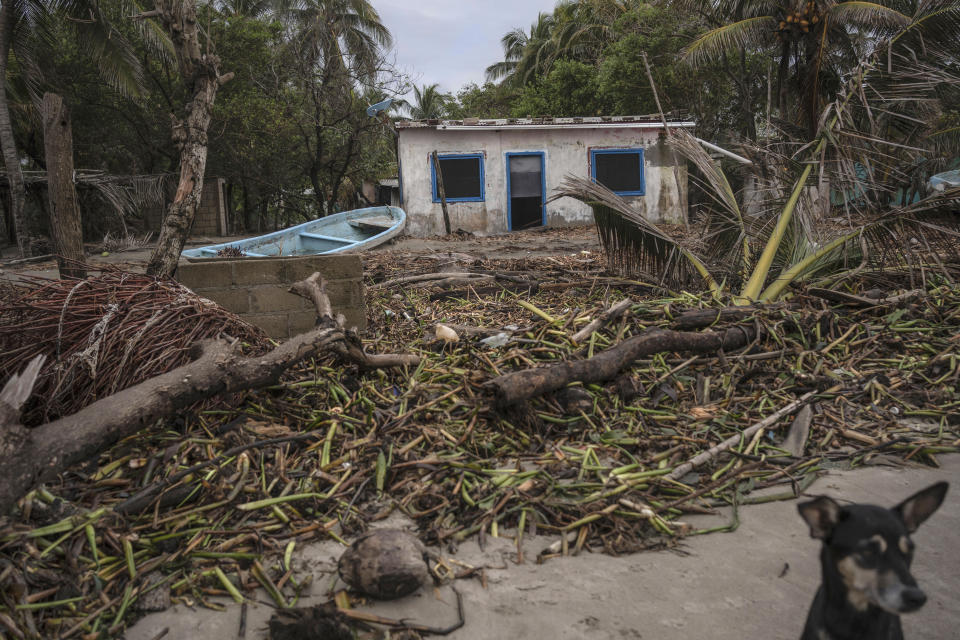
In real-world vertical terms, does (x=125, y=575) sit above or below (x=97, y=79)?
below

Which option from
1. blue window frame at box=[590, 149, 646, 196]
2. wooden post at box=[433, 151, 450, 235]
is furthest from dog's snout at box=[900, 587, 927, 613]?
blue window frame at box=[590, 149, 646, 196]

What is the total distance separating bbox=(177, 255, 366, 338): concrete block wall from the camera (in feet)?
14.3

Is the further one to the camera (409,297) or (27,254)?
(27,254)

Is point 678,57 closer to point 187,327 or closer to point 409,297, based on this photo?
point 409,297

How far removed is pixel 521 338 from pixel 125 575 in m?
2.54

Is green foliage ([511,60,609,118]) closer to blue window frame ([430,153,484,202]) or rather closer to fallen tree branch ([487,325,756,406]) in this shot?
blue window frame ([430,153,484,202])

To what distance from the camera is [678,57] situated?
51.7ft

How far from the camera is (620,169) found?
17938 millimetres

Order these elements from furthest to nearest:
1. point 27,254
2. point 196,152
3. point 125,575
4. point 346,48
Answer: point 346,48 → point 27,254 → point 196,152 → point 125,575

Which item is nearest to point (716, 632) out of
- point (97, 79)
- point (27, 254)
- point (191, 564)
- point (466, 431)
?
point (466, 431)

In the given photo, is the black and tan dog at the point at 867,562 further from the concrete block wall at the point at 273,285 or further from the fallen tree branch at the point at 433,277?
the fallen tree branch at the point at 433,277

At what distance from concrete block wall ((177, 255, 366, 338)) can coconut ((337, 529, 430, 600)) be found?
8.79 feet

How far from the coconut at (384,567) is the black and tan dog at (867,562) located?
1207mm

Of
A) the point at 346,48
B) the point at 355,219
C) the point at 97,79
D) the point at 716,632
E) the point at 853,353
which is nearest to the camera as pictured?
the point at 716,632
